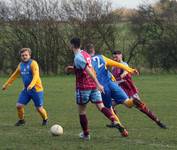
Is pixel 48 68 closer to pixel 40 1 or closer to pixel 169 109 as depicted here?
pixel 40 1

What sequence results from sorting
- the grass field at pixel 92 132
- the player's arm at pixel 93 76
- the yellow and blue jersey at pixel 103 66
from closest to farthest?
the grass field at pixel 92 132 < the player's arm at pixel 93 76 < the yellow and blue jersey at pixel 103 66

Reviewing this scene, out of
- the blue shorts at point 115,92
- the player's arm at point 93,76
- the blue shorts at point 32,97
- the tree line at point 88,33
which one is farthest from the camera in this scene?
the tree line at point 88,33

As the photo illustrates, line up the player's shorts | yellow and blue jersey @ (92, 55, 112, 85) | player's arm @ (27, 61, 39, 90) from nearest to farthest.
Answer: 1. the player's shorts
2. yellow and blue jersey @ (92, 55, 112, 85)
3. player's arm @ (27, 61, 39, 90)

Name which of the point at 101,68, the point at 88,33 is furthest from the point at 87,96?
the point at 88,33

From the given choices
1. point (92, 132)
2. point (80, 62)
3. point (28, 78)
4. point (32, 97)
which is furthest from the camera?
point (32, 97)

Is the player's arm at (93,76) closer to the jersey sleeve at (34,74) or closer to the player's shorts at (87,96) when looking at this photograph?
the player's shorts at (87,96)

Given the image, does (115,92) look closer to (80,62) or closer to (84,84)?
(84,84)

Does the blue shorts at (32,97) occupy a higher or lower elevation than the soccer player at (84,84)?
lower

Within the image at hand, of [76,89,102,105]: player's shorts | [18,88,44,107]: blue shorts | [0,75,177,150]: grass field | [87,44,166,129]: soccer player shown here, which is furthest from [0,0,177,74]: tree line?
[76,89,102,105]: player's shorts

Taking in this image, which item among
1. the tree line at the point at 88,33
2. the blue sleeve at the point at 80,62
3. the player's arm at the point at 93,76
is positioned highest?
the blue sleeve at the point at 80,62

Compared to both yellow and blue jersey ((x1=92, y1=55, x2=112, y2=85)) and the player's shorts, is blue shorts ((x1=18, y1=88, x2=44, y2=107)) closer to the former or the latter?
yellow and blue jersey ((x1=92, y1=55, x2=112, y2=85))

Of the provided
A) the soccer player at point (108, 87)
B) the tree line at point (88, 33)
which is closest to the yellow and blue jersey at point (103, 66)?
the soccer player at point (108, 87)

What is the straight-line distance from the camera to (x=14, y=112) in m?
15.0

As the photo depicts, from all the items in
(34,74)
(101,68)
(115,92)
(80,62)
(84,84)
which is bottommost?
(115,92)
